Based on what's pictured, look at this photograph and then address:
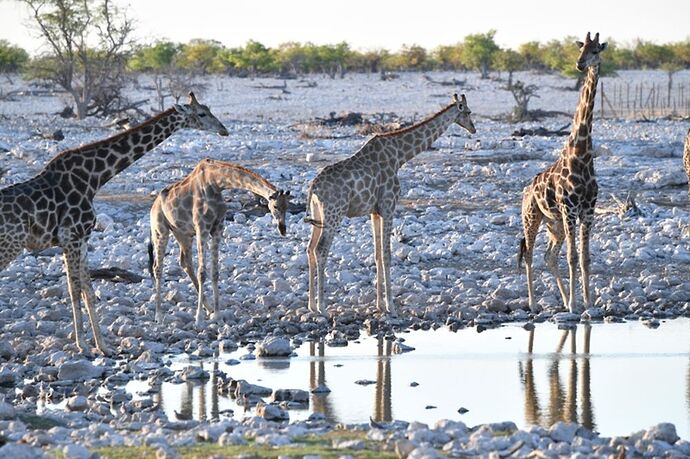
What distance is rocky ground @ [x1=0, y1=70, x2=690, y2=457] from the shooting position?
778 cm

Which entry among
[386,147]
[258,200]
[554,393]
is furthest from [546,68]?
[554,393]

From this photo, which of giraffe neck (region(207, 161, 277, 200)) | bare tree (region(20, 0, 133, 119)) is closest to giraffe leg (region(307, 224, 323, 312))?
giraffe neck (region(207, 161, 277, 200))

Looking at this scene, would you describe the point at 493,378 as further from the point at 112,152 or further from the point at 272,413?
the point at 112,152

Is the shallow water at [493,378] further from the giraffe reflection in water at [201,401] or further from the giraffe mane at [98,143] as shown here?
the giraffe mane at [98,143]

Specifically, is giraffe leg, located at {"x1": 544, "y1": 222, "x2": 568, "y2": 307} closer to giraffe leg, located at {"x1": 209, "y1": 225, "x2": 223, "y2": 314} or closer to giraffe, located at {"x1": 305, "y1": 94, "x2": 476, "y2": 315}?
giraffe, located at {"x1": 305, "y1": 94, "x2": 476, "y2": 315}

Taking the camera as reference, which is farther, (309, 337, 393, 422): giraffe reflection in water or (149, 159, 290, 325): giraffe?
(149, 159, 290, 325): giraffe

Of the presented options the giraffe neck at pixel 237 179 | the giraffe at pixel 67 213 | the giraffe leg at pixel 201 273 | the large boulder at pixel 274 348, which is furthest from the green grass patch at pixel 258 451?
the giraffe neck at pixel 237 179

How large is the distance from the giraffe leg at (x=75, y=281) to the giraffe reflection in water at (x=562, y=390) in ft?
11.8

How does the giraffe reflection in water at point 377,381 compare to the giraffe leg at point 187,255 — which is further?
the giraffe leg at point 187,255

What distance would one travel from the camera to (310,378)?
10383 millimetres

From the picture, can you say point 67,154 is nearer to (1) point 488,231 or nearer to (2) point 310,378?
(2) point 310,378

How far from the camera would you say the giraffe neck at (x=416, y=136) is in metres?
14.0

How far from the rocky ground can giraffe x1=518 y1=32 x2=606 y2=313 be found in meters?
0.40

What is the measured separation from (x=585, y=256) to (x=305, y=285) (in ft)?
9.79
